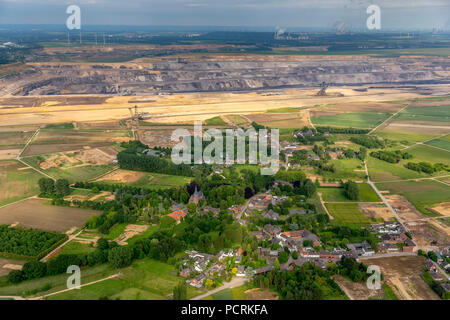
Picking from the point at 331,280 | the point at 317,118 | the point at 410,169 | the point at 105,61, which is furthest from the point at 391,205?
the point at 105,61

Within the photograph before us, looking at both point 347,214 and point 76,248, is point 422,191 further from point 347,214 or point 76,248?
point 76,248

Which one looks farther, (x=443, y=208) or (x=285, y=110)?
(x=285, y=110)

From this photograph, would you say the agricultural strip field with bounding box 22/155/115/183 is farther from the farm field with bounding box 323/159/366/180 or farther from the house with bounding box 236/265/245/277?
the farm field with bounding box 323/159/366/180

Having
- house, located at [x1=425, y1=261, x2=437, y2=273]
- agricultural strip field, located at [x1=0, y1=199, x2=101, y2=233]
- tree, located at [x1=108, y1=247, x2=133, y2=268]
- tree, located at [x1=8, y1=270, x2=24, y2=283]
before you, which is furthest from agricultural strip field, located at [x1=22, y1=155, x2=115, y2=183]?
house, located at [x1=425, y1=261, x2=437, y2=273]

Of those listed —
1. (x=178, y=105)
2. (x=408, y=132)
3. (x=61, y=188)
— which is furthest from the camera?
(x=178, y=105)

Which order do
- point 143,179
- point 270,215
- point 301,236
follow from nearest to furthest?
point 301,236 < point 270,215 < point 143,179

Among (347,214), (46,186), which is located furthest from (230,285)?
(46,186)
